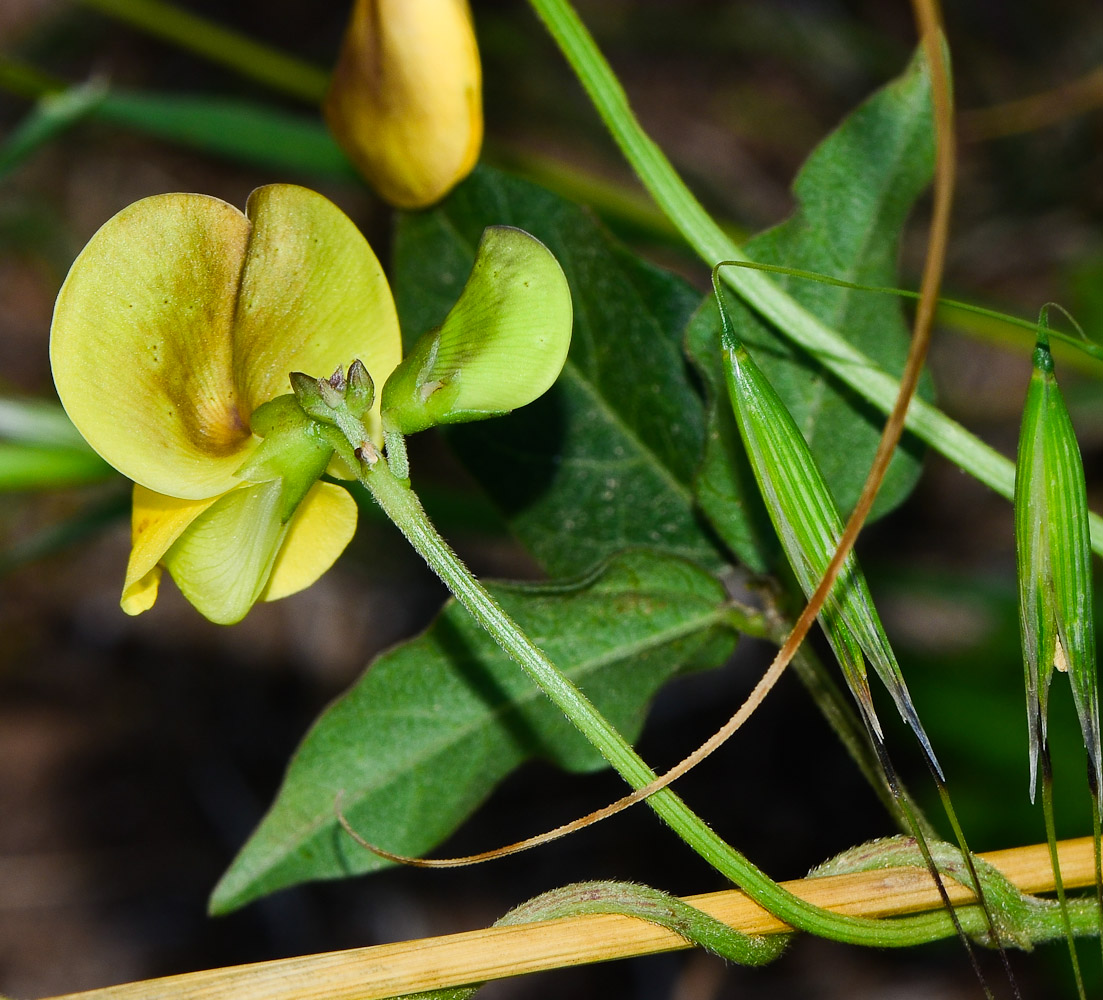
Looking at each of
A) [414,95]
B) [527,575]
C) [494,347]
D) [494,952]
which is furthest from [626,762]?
[527,575]

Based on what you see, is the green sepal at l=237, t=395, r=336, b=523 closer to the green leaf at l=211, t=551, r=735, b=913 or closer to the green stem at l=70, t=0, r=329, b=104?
the green leaf at l=211, t=551, r=735, b=913

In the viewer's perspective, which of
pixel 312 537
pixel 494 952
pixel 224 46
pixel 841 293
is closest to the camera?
pixel 494 952

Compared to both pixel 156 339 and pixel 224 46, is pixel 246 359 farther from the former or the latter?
pixel 224 46

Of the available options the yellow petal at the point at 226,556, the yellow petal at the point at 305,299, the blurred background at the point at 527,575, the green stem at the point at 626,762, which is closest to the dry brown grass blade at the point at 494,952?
the green stem at the point at 626,762

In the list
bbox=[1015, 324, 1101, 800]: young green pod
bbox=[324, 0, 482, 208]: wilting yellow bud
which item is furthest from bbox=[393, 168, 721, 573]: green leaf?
bbox=[1015, 324, 1101, 800]: young green pod

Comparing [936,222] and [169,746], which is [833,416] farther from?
[169,746]

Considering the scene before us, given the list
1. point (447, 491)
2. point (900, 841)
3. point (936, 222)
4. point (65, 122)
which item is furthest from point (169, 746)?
point (936, 222)
